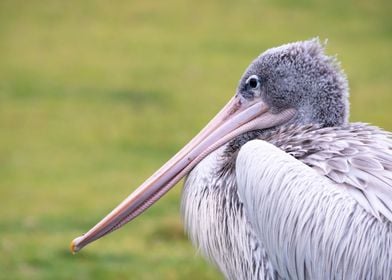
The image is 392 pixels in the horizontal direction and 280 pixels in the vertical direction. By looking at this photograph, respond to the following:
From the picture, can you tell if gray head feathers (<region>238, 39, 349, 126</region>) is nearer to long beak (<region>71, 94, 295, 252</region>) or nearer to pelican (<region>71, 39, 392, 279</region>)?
pelican (<region>71, 39, 392, 279</region>)

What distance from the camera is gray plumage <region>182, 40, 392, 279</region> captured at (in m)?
5.39

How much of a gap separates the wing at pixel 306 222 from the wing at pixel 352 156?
62mm

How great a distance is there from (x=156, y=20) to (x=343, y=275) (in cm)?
1659

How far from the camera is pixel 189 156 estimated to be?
21.0ft

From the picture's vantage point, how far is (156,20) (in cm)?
2164

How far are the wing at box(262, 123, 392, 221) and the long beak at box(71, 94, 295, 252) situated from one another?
0.26 meters

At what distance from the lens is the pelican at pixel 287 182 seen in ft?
17.7

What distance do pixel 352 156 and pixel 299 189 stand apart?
407 millimetres

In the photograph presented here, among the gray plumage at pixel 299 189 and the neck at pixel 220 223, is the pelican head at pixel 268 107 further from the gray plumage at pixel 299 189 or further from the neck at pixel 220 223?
the neck at pixel 220 223

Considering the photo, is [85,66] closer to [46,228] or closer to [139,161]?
[139,161]

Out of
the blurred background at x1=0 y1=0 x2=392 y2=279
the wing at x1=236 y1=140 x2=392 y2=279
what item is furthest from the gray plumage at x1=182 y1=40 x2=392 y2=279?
the blurred background at x1=0 y1=0 x2=392 y2=279

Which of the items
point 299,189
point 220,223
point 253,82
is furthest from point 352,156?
point 253,82

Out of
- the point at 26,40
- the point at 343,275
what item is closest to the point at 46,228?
the point at 343,275

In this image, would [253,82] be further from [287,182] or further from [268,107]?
[287,182]
